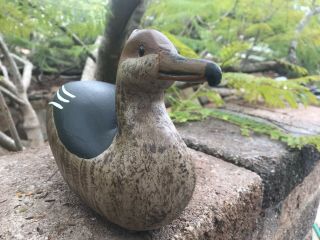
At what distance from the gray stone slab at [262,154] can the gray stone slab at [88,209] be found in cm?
5

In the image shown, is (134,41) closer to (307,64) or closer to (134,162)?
(134,162)

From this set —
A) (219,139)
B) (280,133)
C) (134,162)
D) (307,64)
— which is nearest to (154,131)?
(134,162)

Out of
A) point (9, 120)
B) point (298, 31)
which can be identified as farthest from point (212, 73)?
point (298, 31)

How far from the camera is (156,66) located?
20.4 inches

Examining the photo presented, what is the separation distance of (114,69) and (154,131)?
648mm

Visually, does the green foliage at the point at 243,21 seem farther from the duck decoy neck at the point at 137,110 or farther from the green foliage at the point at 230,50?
the duck decoy neck at the point at 137,110

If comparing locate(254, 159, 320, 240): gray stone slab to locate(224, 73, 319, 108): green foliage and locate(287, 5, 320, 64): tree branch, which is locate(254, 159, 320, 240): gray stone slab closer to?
locate(224, 73, 319, 108): green foliage

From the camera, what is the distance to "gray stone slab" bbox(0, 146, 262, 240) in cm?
64

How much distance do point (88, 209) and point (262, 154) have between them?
59 centimetres

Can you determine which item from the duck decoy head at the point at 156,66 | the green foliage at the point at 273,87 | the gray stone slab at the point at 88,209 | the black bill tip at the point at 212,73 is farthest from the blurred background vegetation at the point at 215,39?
the black bill tip at the point at 212,73

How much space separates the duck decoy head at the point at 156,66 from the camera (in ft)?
1.54

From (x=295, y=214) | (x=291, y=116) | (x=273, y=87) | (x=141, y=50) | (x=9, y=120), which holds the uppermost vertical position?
(x=141, y=50)

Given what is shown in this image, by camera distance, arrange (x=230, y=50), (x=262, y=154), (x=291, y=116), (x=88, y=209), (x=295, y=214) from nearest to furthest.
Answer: (x=88, y=209), (x=262, y=154), (x=295, y=214), (x=230, y=50), (x=291, y=116)

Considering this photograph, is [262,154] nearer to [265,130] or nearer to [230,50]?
[265,130]
